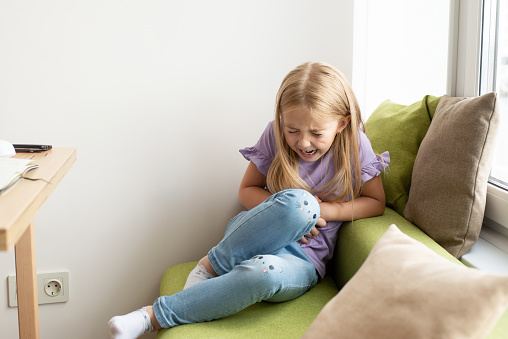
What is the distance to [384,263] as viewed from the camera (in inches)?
35.7

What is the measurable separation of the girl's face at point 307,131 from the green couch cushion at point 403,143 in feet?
0.67

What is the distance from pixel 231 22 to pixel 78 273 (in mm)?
987

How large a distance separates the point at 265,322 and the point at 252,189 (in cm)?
47

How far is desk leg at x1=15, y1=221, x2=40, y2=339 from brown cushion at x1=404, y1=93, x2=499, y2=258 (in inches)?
37.7

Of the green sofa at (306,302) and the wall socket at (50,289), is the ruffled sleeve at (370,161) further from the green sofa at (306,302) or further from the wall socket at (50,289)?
the wall socket at (50,289)

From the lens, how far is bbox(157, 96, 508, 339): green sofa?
4.08 feet

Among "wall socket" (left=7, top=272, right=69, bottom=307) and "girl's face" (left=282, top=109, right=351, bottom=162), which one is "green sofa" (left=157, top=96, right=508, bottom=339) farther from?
"wall socket" (left=7, top=272, right=69, bottom=307)

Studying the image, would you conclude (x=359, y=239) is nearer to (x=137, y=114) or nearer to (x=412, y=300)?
(x=412, y=300)

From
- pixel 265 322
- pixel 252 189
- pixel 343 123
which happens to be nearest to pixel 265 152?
pixel 252 189

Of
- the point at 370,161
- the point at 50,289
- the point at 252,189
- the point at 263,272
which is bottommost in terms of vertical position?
the point at 50,289

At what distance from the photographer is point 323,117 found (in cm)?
145

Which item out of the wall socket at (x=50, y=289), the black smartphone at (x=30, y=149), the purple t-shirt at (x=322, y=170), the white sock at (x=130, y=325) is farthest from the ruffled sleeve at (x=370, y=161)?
the wall socket at (x=50, y=289)

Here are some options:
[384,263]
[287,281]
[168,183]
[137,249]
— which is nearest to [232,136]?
[168,183]

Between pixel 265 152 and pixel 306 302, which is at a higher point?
pixel 265 152
